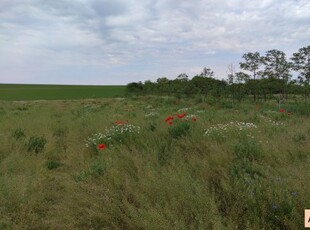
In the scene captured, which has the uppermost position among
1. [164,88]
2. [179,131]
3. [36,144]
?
[164,88]

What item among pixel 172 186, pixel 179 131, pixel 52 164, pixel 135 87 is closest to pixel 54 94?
pixel 135 87

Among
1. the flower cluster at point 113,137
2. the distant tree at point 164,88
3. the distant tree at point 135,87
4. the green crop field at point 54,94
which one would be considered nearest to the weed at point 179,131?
the flower cluster at point 113,137

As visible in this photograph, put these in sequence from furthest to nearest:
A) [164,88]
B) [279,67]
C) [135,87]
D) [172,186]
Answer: [135,87], [164,88], [279,67], [172,186]

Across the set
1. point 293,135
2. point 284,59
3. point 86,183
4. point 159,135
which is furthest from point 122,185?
point 284,59

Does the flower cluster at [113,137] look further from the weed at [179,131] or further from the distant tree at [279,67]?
the distant tree at [279,67]

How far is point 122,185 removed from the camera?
3773 mm

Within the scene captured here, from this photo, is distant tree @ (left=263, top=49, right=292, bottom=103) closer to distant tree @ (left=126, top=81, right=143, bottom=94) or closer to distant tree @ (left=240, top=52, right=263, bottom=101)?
distant tree @ (left=240, top=52, right=263, bottom=101)

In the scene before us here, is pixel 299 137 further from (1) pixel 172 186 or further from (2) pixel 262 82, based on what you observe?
(2) pixel 262 82

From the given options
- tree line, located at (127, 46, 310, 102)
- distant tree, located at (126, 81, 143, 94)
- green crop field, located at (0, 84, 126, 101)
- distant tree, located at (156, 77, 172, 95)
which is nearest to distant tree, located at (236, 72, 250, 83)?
tree line, located at (127, 46, 310, 102)

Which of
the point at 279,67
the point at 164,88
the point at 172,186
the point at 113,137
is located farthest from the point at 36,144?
the point at 164,88

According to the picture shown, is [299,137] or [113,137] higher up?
[299,137]

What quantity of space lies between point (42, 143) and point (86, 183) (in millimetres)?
3365

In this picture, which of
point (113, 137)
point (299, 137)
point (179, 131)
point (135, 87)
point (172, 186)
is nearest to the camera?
point (172, 186)

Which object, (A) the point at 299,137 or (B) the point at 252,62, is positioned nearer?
(A) the point at 299,137
